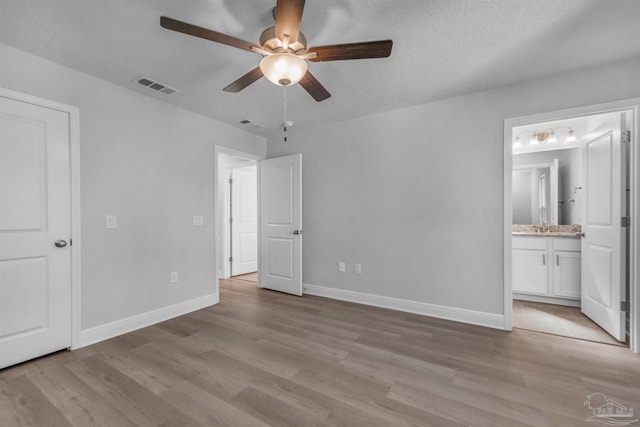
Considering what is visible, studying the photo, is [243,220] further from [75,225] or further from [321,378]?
[321,378]

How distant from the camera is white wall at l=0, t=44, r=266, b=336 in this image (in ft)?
8.14

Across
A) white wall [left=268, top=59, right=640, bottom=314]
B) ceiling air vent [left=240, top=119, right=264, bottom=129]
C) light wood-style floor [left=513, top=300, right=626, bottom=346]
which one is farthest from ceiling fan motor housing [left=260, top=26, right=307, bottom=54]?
light wood-style floor [left=513, top=300, right=626, bottom=346]

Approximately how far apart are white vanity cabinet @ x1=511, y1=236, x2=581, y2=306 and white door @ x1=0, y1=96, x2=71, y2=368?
5.22m

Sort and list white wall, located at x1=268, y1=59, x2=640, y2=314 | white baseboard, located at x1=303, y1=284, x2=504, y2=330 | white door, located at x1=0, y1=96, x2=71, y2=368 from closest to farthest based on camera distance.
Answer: white door, located at x1=0, y1=96, x2=71, y2=368
white wall, located at x1=268, y1=59, x2=640, y2=314
white baseboard, located at x1=303, y1=284, x2=504, y2=330

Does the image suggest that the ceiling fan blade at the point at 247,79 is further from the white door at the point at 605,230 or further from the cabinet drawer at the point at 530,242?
the cabinet drawer at the point at 530,242

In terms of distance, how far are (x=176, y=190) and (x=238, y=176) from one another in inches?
88.1

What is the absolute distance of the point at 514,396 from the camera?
176cm

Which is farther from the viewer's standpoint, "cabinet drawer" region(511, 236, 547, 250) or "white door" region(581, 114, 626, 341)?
"cabinet drawer" region(511, 236, 547, 250)

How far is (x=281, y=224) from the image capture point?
422cm

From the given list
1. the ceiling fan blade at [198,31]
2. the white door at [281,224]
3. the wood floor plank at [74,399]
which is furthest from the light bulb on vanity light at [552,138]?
the wood floor plank at [74,399]

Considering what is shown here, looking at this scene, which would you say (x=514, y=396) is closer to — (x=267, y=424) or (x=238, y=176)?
(x=267, y=424)

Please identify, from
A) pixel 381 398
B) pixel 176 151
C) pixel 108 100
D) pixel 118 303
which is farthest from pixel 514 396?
pixel 108 100

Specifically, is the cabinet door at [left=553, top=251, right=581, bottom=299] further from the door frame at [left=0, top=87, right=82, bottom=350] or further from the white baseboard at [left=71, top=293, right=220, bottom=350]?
the door frame at [left=0, top=87, right=82, bottom=350]

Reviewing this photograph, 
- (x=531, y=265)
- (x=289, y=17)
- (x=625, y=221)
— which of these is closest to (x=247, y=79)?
(x=289, y=17)
